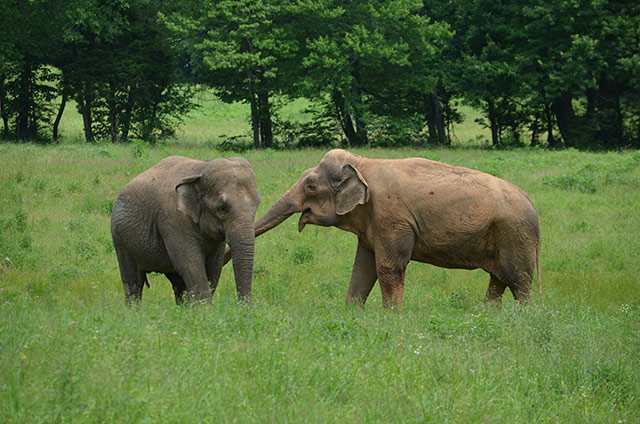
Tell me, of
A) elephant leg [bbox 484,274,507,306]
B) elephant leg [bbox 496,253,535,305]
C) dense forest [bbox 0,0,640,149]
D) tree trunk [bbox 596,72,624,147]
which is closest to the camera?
elephant leg [bbox 496,253,535,305]

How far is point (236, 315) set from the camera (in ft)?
25.9

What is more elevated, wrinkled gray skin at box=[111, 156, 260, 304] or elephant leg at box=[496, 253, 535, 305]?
wrinkled gray skin at box=[111, 156, 260, 304]

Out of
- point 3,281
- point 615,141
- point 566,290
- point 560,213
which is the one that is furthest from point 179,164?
point 615,141

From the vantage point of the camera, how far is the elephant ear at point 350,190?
10.5 metres

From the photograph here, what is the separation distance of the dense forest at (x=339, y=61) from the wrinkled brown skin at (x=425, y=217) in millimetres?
27784

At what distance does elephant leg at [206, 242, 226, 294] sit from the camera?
33.9 feet

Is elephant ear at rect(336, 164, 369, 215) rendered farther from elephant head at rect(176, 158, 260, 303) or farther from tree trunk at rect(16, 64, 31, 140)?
tree trunk at rect(16, 64, 31, 140)

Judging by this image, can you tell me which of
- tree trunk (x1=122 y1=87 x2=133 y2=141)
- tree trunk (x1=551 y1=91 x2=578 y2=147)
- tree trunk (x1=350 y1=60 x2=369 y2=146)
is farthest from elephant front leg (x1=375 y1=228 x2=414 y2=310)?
tree trunk (x1=122 y1=87 x2=133 y2=141)

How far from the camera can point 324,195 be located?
431 inches

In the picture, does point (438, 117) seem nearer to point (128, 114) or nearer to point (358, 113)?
point (358, 113)

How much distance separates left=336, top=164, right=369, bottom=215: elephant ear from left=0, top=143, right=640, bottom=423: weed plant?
4.52ft

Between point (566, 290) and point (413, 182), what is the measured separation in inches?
168

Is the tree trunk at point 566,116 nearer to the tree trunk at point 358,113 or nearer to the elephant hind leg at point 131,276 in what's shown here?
the tree trunk at point 358,113

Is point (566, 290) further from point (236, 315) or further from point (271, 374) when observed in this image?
point (271, 374)
